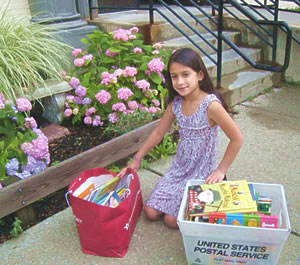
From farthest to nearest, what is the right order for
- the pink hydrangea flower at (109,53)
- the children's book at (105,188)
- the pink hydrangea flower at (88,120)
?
the pink hydrangea flower at (109,53) < the pink hydrangea flower at (88,120) < the children's book at (105,188)

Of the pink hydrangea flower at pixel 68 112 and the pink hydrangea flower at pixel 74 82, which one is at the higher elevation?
the pink hydrangea flower at pixel 74 82

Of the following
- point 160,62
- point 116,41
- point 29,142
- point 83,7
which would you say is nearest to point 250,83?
point 160,62

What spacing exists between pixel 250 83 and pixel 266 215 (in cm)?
273

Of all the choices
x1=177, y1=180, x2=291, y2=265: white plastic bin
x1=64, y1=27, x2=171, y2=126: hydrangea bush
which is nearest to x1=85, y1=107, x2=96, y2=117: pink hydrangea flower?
x1=64, y1=27, x2=171, y2=126: hydrangea bush

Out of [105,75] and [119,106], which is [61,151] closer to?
[119,106]

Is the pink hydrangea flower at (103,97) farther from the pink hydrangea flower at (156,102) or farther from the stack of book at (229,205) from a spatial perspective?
the stack of book at (229,205)

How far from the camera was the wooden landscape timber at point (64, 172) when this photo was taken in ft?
7.18

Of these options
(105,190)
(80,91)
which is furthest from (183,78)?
(80,91)

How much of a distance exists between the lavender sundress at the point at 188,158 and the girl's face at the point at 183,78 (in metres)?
0.16

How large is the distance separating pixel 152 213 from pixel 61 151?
1.06 m

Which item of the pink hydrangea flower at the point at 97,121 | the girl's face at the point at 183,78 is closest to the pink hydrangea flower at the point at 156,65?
the pink hydrangea flower at the point at 97,121

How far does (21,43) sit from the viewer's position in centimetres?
310

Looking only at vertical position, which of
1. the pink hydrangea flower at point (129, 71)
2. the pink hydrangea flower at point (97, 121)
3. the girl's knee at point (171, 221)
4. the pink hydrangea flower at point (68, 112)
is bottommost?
Answer: the girl's knee at point (171, 221)

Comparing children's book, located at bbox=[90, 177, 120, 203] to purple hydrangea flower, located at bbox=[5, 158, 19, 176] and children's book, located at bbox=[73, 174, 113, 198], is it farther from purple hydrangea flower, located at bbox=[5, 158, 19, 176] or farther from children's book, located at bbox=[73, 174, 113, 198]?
purple hydrangea flower, located at bbox=[5, 158, 19, 176]
